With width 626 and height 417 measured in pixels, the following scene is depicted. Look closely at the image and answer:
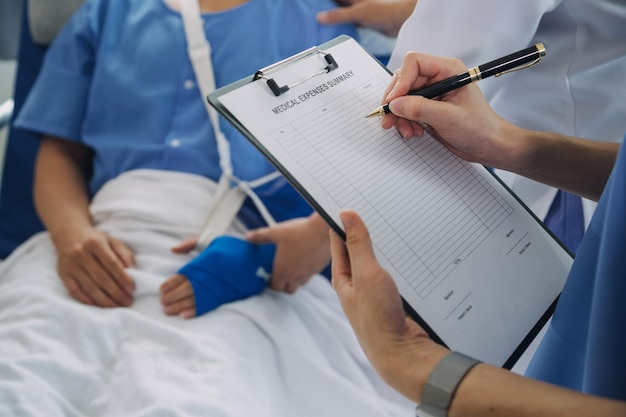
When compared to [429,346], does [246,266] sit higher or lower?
Answer: lower

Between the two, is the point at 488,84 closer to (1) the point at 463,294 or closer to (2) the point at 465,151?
(2) the point at 465,151

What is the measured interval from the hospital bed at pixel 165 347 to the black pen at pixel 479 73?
1.22ft

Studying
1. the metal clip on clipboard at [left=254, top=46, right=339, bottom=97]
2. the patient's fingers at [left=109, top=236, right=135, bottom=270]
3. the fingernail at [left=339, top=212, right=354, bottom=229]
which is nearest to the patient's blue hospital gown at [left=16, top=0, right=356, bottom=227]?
the patient's fingers at [left=109, top=236, right=135, bottom=270]

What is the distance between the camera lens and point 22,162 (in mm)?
1182

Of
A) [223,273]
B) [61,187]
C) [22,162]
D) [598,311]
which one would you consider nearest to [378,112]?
[598,311]

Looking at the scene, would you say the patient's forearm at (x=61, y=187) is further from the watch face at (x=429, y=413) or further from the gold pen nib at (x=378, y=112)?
the watch face at (x=429, y=413)

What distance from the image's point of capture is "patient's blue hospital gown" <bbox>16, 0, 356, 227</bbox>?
1001 mm

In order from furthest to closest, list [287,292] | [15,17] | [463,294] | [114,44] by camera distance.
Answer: [15,17] → [114,44] → [287,292] → [463,294]

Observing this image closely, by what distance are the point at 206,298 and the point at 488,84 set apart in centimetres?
48

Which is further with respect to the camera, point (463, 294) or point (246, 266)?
point (246, 266)

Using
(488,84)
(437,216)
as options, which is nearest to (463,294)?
(437,216)

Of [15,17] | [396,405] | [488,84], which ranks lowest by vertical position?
[396,405]

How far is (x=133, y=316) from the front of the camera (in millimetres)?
822

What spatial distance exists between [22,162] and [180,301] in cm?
55
